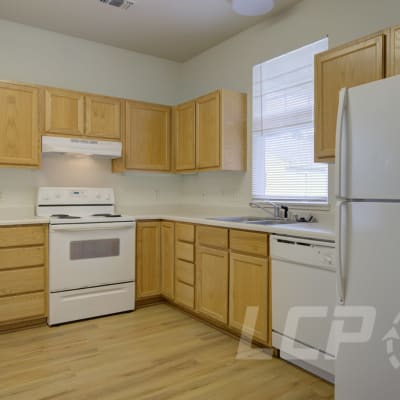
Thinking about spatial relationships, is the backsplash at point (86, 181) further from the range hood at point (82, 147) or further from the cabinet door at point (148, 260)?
the cabinet door at point (148, 260)

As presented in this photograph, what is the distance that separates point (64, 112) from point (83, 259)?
1412 mm

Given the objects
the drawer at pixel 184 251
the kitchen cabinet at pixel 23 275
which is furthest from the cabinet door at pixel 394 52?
the kitchen cabinet at pixel 23 275

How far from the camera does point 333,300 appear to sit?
2.15 meters

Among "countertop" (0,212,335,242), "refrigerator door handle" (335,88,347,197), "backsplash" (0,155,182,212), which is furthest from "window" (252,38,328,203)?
"backsplash" (0,155,182,212)

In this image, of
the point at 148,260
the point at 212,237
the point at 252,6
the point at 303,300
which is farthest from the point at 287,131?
the point at 148,260

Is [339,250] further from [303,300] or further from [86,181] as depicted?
[86,181]

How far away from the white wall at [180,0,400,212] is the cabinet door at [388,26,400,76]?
504 mm

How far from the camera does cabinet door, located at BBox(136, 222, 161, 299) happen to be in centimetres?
373

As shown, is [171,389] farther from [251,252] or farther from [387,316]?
[387,316]

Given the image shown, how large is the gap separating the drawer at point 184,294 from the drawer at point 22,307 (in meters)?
1.19

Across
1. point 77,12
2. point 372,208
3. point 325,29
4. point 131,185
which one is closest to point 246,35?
point 325,29

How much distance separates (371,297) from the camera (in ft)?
5.53

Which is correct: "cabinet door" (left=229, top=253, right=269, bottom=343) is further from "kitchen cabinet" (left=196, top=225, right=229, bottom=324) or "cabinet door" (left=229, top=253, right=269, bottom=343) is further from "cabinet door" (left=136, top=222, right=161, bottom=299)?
"cabinet door" (left=136, top=222, right=161, bottom=299)

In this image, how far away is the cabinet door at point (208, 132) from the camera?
3602 mm
